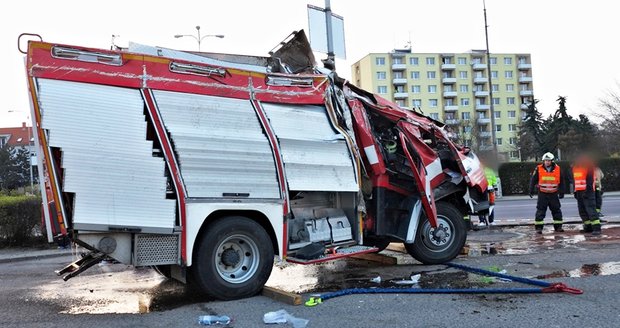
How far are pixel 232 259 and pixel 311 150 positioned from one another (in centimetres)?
155

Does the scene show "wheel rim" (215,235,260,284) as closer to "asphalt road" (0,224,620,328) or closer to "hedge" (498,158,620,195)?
"asphalt road" (0,224,620,328)

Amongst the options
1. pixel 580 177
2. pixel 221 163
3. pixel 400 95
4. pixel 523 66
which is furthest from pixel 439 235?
pixel 523 66

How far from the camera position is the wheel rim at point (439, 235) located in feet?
24.7

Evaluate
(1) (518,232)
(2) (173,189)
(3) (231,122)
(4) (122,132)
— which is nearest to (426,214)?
(3) (231,122)

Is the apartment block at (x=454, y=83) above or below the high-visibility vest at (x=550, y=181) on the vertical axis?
above

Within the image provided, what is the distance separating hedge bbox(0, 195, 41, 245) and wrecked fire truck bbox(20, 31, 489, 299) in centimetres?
669

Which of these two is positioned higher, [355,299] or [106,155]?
[106,155]

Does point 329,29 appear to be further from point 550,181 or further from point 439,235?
point 550,181

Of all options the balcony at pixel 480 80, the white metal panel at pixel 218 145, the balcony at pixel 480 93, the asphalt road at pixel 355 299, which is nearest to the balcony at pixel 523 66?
the balcony at pixel 480 80

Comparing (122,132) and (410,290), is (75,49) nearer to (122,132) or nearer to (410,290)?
(122,132)

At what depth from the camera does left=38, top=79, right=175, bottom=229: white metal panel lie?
4.72 m

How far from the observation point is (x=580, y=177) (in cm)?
1121

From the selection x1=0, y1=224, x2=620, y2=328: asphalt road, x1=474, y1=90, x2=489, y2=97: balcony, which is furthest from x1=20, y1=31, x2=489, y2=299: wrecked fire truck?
x1=474, y1=90, x2=489, y2=97: balcony

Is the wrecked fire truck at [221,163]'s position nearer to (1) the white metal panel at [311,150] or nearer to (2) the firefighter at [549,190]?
(1) the white metal panel at [311,150]
